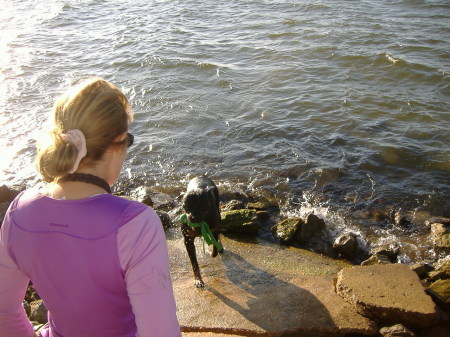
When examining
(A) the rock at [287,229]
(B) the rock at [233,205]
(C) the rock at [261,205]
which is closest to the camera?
(A) the rock at [287,229]

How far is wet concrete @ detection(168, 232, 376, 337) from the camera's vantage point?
4.10 meters

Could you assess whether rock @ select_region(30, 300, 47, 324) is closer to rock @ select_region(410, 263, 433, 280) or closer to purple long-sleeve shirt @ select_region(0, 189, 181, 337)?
purple long-sleeve shirt @ select_region(0, 189, 181, 337)

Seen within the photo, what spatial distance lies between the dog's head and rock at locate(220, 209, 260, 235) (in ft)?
4.07

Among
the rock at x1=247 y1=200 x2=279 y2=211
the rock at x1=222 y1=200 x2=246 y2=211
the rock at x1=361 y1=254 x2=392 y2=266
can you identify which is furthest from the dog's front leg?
the rock at x1=361 y1=254 x2=392 y2=266

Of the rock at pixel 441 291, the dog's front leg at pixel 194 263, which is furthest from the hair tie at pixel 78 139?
the rock at pixel 441 291

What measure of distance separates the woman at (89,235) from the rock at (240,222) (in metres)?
4.47

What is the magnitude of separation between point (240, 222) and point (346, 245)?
146cm

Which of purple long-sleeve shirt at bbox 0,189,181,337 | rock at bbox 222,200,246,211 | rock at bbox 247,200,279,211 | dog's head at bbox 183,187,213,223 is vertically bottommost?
rock at bbox 247,200,279,211

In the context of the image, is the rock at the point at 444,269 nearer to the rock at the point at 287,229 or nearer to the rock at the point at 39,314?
the rock at the point at 287,229

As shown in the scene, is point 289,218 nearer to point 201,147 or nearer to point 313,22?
point 201,147

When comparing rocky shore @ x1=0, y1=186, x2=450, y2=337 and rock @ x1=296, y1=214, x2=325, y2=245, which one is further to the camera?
rock @ x1=296, y1=214, x2=325, y2=245

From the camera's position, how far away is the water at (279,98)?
7441 mm

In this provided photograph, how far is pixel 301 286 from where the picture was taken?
4.80 meters

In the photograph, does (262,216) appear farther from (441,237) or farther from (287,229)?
(441,237)
